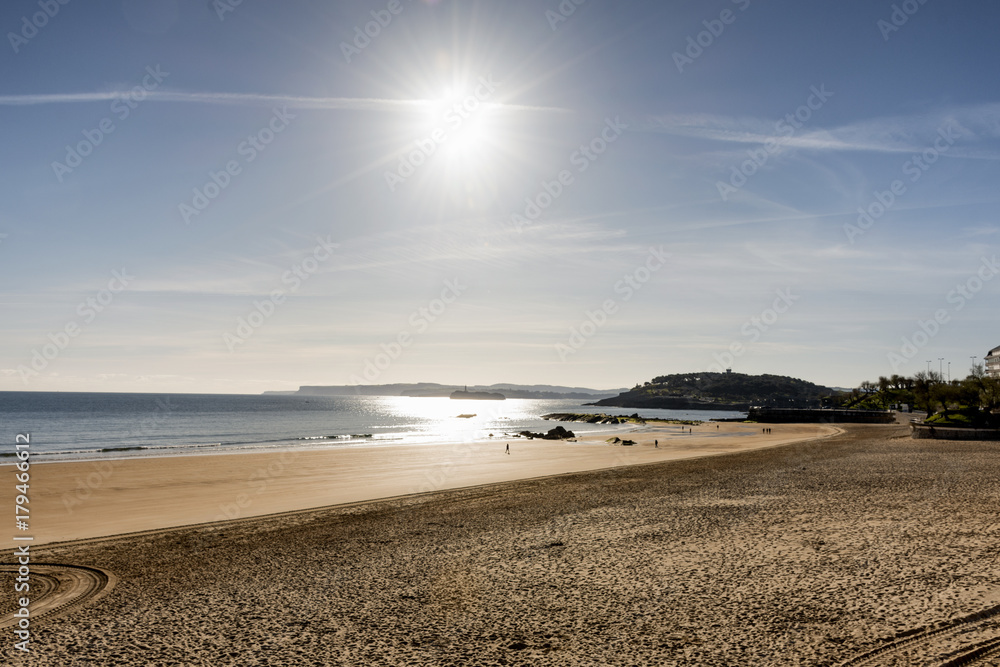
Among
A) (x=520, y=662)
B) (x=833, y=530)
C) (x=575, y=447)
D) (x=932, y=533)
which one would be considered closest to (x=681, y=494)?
(x=833, y=530)

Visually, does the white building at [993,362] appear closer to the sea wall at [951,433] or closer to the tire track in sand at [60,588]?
the sea wall at [951,433]

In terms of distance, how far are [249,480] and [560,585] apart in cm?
2604

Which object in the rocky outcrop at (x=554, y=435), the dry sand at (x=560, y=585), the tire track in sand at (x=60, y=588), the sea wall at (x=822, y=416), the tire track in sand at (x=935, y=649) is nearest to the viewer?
the tire track in sand at (x=935, y=649)

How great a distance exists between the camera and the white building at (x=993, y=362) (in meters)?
150

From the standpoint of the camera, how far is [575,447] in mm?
58562

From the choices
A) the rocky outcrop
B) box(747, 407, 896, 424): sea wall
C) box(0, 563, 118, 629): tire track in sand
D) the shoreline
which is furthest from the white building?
box(0, 563, 118, 629): tire track in sand

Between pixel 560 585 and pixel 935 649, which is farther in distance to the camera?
pixel 560 585

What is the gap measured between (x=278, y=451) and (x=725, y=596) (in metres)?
47.6

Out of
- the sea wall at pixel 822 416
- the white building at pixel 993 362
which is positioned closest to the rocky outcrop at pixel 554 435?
the sea wall at pixel 822 416

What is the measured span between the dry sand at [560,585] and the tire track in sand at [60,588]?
28cm

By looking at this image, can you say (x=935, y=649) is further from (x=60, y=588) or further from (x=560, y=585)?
(x=60, y=588)

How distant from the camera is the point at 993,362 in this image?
15488cm

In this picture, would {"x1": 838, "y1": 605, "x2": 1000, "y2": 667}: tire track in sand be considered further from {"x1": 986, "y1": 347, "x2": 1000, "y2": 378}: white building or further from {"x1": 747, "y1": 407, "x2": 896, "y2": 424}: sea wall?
{"x1": 986, "y1": 347, "x2": 1000, "y2": 378}: white building

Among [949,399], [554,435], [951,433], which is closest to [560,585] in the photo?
[951,433]
